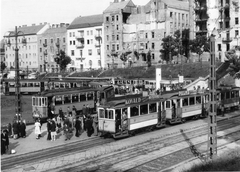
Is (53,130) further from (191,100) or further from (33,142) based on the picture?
(191,100)

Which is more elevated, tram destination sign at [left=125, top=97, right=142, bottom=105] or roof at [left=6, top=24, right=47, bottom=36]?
roof at [left=6, top=24, right=47, bottom=36]

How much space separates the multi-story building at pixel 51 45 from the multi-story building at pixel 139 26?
16370mm

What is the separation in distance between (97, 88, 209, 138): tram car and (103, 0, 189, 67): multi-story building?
49040 mm

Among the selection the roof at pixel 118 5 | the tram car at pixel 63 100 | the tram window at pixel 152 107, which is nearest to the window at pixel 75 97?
the tram car at pixel 63 100

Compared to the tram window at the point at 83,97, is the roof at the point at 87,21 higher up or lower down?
higher up

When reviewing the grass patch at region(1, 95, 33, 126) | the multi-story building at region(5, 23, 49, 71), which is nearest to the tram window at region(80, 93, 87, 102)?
the grass patch at region(1, 95, 33, 126)

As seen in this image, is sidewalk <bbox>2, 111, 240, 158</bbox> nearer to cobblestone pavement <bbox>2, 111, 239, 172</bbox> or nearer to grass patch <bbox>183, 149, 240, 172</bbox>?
cobblestone pavement <bbox>2, 111, 239, 172</bbox>

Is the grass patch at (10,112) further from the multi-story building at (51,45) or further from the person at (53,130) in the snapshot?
the multi-story building at (51,45)

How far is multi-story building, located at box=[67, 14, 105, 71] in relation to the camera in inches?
3396

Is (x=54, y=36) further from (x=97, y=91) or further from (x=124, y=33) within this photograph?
(x=97, y=91)

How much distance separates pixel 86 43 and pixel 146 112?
2591 inches

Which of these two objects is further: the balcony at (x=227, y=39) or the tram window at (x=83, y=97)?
the balcony at (x=227, y=39)

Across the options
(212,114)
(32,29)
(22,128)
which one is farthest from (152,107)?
(32,29)

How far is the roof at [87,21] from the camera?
87.4 meters
